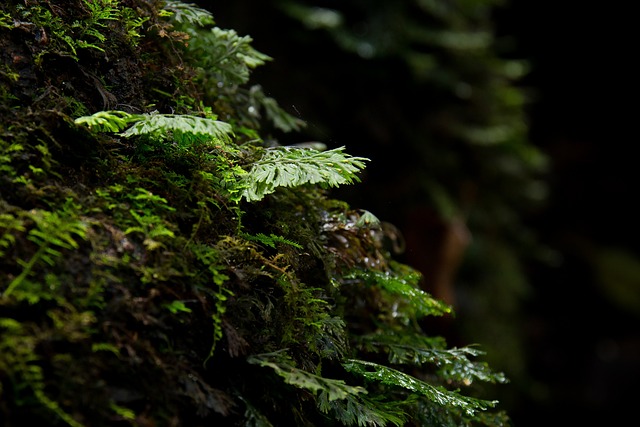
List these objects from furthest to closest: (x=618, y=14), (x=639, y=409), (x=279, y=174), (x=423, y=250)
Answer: (x=618, y=14) → (x=639, y=409) → (x=423, y=250) → (x=279, y=174)

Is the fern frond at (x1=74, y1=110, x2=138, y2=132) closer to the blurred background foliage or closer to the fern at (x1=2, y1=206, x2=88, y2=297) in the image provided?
the fern at (x1=2, y1=206, x2=88, y2=297)

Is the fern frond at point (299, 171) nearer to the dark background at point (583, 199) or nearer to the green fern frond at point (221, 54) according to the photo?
the green fern frond at point (221, 54)

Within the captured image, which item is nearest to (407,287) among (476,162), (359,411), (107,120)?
(359,411)

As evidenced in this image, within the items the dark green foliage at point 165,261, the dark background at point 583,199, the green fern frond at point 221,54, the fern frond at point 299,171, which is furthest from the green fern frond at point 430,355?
the dark background at point 583,199

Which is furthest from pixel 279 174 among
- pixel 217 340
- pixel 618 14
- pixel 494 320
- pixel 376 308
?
pixel 618 14

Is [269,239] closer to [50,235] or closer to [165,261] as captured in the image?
[165,261]

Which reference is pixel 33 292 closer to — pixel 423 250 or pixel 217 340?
pixel 217 340
